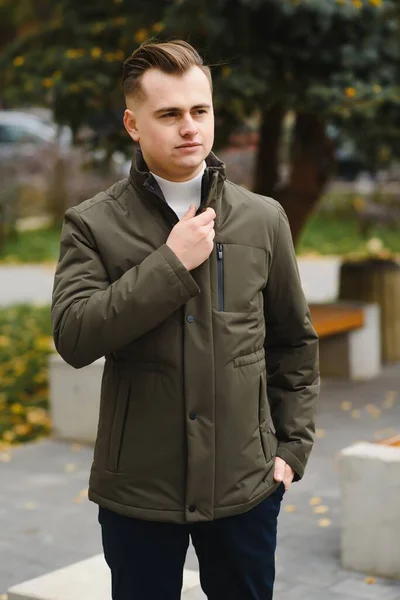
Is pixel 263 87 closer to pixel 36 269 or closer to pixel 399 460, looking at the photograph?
pixel 399 460

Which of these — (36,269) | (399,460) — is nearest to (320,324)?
(399,460)

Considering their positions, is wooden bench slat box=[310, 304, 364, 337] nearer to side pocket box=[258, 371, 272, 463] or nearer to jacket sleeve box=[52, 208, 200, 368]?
side pocket box=[258, 371, 272, 463]

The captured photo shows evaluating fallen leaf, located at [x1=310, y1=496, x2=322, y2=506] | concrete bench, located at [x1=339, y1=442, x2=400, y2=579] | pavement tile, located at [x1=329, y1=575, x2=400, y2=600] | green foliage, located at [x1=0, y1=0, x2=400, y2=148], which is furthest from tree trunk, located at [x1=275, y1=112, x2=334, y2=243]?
pavement tile, located at [x1=329, y1=575, x2=400, y2=600]

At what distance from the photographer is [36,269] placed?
1566 centimetres

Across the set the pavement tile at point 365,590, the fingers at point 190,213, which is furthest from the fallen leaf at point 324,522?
the fingers at point 190,213

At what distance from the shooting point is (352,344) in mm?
9023

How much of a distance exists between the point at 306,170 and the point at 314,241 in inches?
382

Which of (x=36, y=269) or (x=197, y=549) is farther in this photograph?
(x=36, y=269)

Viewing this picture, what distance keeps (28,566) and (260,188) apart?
517 centimetres

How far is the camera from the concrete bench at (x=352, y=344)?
29.5 feet

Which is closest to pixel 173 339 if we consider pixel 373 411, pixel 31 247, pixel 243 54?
pixel 243 54

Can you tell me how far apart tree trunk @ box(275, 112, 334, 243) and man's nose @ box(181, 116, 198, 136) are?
22.2 feet

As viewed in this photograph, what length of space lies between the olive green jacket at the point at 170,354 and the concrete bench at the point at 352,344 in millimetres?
6252

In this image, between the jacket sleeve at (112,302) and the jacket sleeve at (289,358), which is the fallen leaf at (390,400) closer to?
the jacket sleeve at (289,358)
